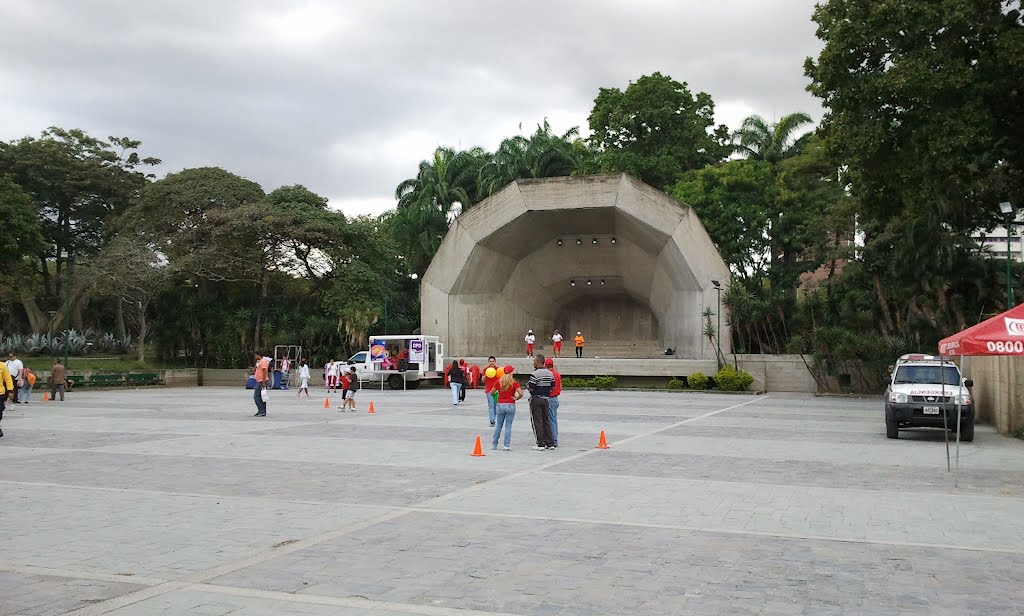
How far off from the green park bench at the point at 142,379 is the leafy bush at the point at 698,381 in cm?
2495

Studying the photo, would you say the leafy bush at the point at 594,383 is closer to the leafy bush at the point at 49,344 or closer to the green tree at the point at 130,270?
the green tree at the point at 130,270

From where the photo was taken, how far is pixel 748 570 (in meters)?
6.67

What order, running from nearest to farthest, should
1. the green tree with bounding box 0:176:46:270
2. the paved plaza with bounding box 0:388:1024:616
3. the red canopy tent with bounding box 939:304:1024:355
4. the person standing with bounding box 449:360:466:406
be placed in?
the paved plaza with bounding box 0:388:1024:616
the red canopy tent with bounding box 939:304:1024:355
the person standing with bounding box 449:360:466:406
the green tree with bounding box 0:176:46:270

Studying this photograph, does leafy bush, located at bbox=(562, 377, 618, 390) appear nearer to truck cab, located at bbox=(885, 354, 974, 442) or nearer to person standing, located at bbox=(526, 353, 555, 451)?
truck cab, located at bbox=(885, 354, 974, 442)

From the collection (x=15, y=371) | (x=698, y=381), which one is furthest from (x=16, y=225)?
(x=698, y=381)

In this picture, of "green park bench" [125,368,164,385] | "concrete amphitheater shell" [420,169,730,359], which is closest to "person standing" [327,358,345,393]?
"concrete amphitheater shell" [420,169,730,359]

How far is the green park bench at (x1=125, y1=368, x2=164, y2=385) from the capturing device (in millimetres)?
39906

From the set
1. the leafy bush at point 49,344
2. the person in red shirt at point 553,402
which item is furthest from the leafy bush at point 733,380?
the leafy bush at point 49,344

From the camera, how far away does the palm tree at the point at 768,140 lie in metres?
48.7

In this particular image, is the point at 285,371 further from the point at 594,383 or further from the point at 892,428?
the point at 892,428

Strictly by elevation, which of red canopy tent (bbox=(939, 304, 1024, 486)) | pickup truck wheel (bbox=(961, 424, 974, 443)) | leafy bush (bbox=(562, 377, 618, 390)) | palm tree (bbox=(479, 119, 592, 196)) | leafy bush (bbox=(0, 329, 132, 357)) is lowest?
pickup truck wheel (bbox=(961, 424, 974, 443))

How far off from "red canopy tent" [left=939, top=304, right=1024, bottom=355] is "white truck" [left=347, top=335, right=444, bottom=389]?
28871mm

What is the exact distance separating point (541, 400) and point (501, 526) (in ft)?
20.9

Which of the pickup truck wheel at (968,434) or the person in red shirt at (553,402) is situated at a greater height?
the person in red shirt at (553,402)
